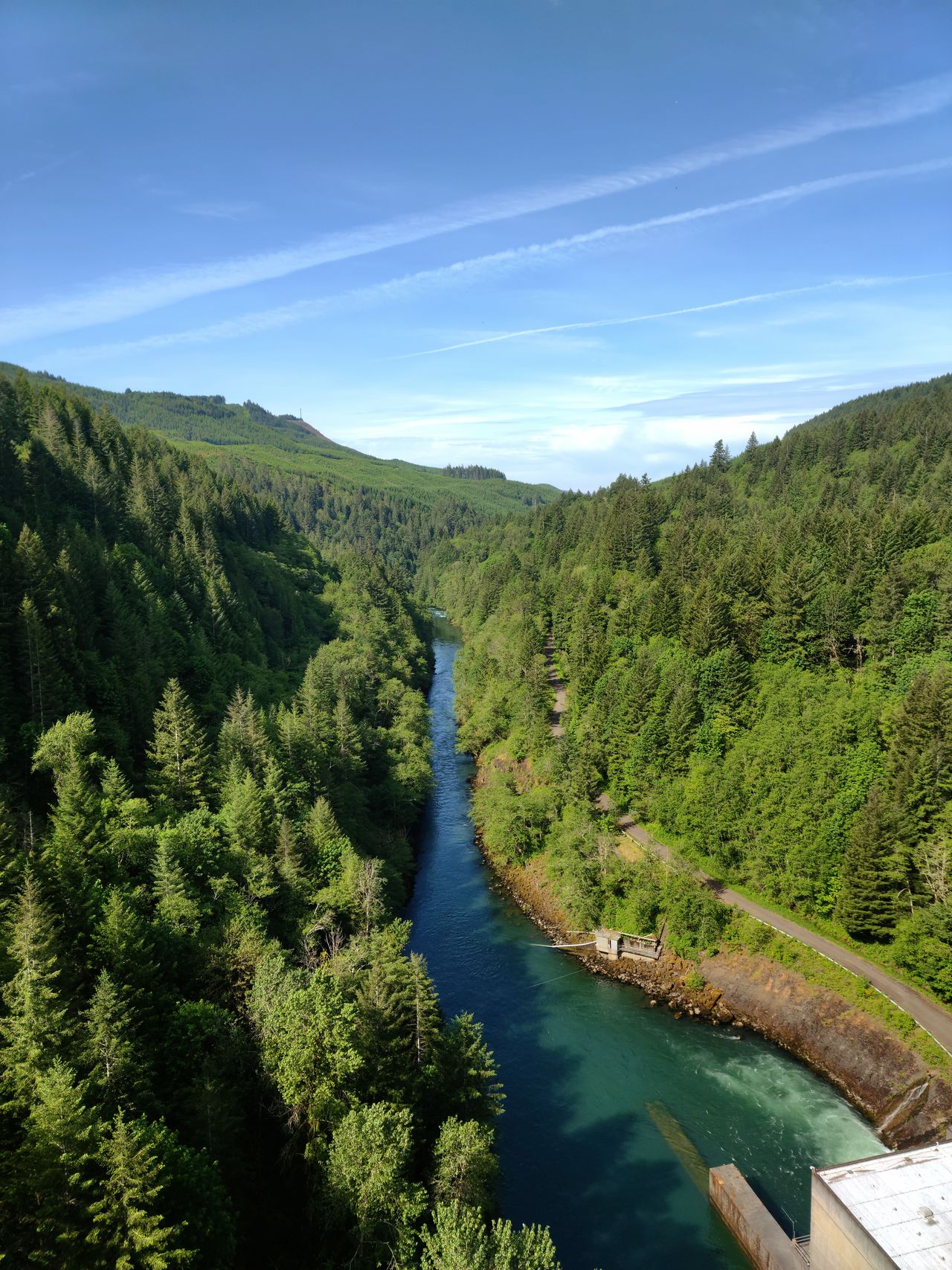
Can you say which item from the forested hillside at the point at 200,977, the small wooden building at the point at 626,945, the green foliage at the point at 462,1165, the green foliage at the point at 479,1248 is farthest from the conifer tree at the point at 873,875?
the green foliage at the point at 479,1248

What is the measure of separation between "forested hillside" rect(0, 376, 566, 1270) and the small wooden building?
57.8 ft

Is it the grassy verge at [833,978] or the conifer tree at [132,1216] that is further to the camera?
the grassy verge at [833,978]

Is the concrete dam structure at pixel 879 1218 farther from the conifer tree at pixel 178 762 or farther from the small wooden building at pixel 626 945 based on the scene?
the conifer tree at pixel 178 762

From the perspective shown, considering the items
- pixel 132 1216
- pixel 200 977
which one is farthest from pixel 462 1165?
pixel 200 977

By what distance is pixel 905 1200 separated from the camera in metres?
25.9

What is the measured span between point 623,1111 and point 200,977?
84.6ft

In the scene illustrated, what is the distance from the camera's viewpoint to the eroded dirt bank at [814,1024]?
36688 millimetres

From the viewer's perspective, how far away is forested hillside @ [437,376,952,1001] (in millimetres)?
45688

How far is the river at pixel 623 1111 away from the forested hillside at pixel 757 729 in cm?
814

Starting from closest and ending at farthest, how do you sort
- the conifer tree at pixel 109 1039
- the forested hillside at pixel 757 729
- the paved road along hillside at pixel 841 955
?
the conifer tree at pixel 109 1039
the paved road along hillside at pixel 841 955
the forested hillside at pixel 757 729

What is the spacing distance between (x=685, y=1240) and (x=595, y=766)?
133ft

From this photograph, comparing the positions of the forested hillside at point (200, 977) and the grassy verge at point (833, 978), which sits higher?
the forested hillside at point (200, 977)

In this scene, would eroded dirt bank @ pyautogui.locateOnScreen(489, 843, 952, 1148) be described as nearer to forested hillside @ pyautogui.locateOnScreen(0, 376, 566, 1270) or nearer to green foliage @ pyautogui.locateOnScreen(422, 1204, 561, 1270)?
forested hillside @ pyautogui.locateOnScreen(0, 376, 566, 1270)

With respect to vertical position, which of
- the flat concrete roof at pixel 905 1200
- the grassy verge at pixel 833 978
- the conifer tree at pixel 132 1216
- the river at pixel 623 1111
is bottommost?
the river at pixel 623 1111
